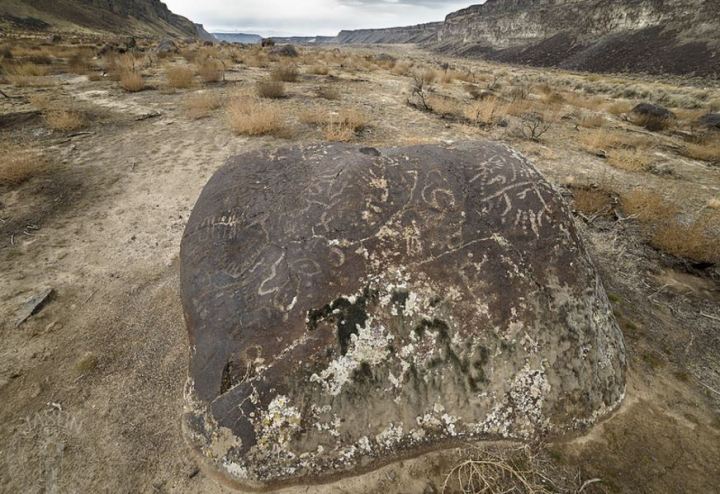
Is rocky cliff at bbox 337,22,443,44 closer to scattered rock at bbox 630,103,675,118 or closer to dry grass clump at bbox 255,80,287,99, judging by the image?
scattered rock at bbox 630,103,675,118

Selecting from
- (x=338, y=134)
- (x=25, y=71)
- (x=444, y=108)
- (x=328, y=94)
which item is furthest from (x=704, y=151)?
(x=25, y=71)

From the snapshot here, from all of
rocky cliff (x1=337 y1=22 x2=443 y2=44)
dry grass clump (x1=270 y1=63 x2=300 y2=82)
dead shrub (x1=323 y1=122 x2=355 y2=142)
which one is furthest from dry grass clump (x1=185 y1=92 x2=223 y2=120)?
rocky cliff (x1=337 y1=22 x2=443 y2=44)

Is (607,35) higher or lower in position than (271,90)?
higher

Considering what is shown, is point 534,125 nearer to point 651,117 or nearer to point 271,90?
point 651,117

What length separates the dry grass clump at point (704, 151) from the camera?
7408 millimetres

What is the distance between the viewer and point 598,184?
227 inches

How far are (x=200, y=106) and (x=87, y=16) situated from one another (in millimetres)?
63174

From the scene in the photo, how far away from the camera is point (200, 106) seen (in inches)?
314

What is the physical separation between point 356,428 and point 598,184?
19.4 feet

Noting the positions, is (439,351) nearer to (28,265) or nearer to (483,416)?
(483,416)

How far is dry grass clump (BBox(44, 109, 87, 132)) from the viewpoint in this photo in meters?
6.60

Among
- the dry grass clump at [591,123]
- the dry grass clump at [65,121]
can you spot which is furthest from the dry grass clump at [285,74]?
the dry grass clump at [591,123]

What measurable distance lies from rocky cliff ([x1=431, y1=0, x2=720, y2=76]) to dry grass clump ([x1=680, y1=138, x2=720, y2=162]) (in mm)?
24965

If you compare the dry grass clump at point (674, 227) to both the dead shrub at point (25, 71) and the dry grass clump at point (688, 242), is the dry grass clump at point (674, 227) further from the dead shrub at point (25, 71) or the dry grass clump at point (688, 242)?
the dead shrub at point (25, 71)
